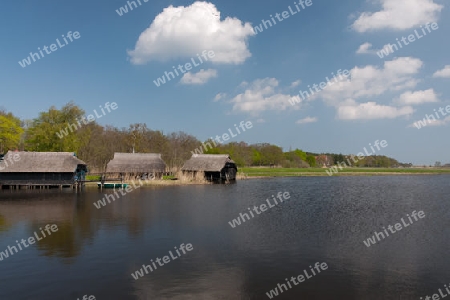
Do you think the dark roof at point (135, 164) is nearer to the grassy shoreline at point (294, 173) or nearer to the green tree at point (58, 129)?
the green tree at point (58, 129)

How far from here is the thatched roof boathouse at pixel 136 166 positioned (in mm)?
56344

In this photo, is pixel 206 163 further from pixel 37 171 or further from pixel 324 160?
pixel 324 160

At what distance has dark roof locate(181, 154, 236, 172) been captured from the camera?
59719 millimetres

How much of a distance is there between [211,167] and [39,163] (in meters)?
28.0

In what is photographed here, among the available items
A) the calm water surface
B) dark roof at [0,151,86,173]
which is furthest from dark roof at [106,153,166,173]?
the calm water surface

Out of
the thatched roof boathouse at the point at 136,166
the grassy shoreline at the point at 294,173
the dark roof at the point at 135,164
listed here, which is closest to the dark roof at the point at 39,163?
the thatched roof boathouse at the point at 136,166

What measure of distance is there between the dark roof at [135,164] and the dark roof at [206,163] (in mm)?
5767

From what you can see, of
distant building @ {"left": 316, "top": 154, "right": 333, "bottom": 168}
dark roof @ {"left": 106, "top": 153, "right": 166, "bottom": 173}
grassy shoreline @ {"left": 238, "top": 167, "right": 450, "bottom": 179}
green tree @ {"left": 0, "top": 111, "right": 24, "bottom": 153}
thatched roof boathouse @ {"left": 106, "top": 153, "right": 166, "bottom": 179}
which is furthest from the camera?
distant building @ {"left": 316, "top": 154, "right": 333, "bottom": 168}

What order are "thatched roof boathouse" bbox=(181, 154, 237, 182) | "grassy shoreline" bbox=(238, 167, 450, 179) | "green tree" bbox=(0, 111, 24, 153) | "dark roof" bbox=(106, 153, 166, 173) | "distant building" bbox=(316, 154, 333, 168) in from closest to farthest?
"dark roof" bbox=(106, 153, 166, 173), "green tree" bbox=(0, 111, 24, 153), "thatched roof boathouse" bbox=(181, 154, 237, 182), "grassy shoreline" bbox=(238, 167, 450, 179), "distant building" bbox=(316, 154, 333, 168)

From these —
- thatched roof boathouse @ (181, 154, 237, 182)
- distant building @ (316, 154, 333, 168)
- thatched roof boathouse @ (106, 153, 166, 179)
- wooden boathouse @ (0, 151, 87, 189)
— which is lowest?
distant building @ (316, 154, 333, 168)

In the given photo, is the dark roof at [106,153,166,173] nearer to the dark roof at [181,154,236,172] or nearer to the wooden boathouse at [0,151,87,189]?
the dark roof at [181,154,236,172]

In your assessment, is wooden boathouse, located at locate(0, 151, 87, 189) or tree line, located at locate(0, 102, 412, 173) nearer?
wooden boathouse, located at locate(0, 151, 87, 189)

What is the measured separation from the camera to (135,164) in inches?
2253

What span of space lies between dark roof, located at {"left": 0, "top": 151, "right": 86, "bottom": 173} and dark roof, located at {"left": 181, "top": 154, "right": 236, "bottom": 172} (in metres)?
20.9
